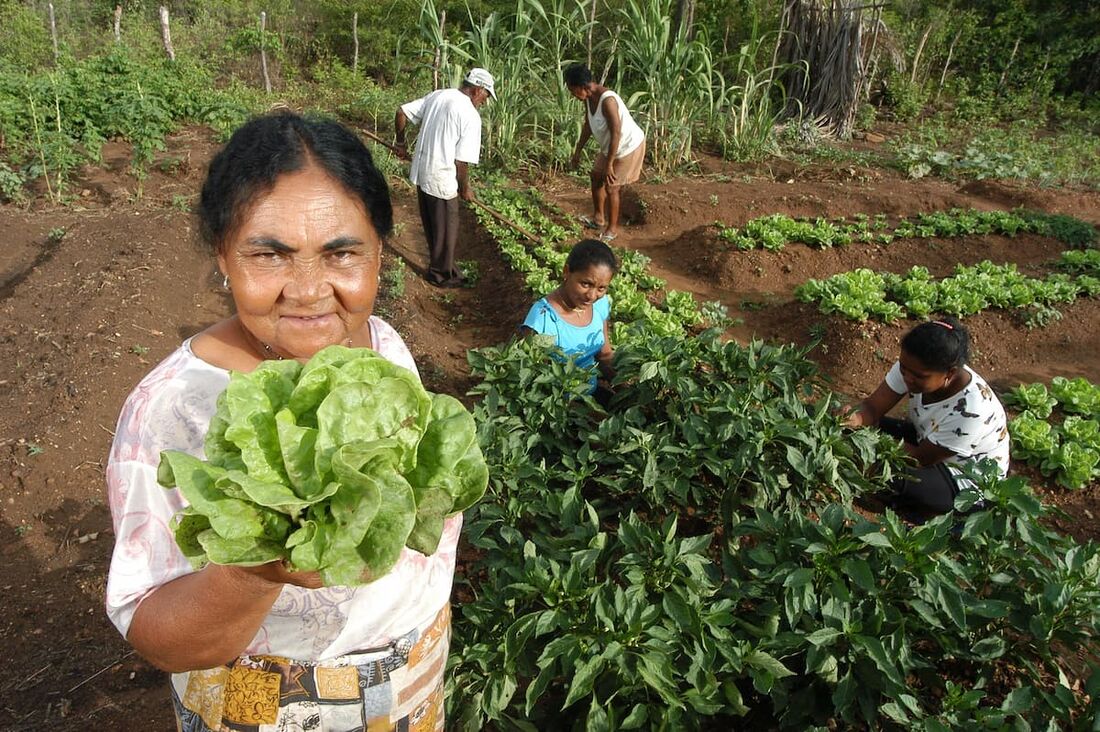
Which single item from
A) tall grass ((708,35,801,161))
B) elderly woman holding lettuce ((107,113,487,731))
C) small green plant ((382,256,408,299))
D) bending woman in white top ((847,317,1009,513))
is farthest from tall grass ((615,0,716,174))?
elderly woman holding lettuce ((107,113,487,731))

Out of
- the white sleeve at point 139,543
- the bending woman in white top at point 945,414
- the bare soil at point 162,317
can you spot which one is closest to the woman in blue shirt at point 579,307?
the bare soil at point 162,317

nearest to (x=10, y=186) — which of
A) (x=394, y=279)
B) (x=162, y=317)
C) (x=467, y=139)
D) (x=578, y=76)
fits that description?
(x=162, y=317)

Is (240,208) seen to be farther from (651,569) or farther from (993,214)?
(993,214)

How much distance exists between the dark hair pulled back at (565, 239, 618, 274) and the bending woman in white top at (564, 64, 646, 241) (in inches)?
163

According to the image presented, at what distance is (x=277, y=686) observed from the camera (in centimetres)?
141

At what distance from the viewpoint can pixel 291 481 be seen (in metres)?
1.05

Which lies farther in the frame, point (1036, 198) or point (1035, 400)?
point (1036, 198)

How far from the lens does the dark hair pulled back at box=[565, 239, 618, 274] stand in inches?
169

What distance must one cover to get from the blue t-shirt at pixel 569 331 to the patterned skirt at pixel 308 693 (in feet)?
8.97

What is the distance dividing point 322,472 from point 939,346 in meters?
3.59

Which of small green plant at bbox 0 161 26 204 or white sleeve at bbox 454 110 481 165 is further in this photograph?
small green plant at bbox 0 161 26 204

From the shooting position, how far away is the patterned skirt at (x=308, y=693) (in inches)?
55.4

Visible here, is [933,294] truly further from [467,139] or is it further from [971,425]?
[467,139]

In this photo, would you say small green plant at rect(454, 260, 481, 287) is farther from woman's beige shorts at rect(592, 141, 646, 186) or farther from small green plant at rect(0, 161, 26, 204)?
small green plant at rect(0, 161, 26, 204)
